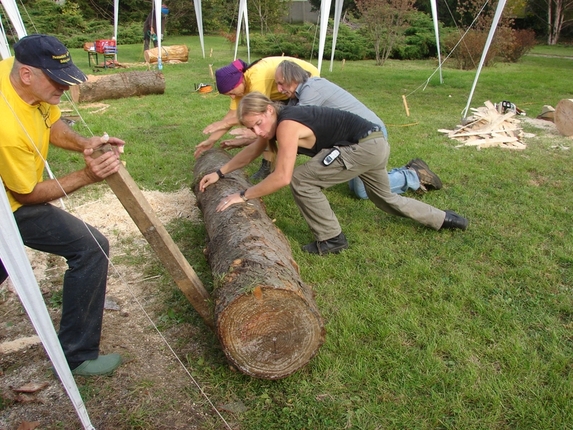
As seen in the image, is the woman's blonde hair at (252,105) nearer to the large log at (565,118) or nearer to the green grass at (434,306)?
the green grass at (434,306)

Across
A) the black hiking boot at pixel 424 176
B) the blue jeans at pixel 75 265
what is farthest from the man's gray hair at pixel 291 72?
the blue jeans at pixel 75 265

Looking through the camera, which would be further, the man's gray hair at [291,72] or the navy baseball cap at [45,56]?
the man's gray hair at [291,72]

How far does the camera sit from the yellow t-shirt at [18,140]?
2.07 metres

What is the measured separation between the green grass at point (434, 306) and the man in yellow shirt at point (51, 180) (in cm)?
64

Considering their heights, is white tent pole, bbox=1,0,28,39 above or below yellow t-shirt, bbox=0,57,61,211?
above

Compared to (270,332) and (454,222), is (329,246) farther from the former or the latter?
(270,332)

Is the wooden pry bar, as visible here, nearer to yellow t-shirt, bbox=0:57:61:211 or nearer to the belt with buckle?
yellow t-shirt, bbox=0:57:61:211

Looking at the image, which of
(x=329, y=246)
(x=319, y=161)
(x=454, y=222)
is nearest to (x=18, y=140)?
(x=319, y=161)

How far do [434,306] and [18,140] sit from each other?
270cm

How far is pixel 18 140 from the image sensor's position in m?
2.10

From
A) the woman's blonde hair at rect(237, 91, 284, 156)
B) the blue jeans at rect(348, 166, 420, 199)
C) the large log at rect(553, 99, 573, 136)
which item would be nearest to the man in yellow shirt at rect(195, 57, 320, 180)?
the blue jeans at rect(348, 166, 420, 199)

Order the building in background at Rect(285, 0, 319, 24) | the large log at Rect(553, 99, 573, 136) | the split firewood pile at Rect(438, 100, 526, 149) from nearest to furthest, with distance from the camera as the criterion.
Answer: the split firewood pile at Rect(438, 100, 526, 149) → the large log at Rect(553, 99, 573, 136) → the building in background at Rect(285, 0, 319, 24)

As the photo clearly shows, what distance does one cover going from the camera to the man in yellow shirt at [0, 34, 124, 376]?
84.0 inches

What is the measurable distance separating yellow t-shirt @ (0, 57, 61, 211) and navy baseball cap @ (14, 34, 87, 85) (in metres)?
0.17
